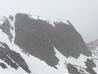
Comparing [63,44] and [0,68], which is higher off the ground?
[63,44]

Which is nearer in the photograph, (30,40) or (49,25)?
(30,40)

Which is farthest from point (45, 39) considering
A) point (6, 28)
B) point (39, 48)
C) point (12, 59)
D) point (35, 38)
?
point (12, 59)

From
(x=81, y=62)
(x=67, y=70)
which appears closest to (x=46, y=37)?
(x=81, y=62)

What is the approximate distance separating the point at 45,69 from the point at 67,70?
936cm

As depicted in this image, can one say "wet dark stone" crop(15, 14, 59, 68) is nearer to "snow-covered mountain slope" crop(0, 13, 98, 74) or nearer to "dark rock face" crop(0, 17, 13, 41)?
"snow-covered mountain slope" crop(0, 13, 98, 74)

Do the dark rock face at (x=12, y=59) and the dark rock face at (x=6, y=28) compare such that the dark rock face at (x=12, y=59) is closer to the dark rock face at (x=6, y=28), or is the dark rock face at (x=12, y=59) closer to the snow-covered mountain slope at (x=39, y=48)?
the snow-covered mountain slope at (x=39, y=48)

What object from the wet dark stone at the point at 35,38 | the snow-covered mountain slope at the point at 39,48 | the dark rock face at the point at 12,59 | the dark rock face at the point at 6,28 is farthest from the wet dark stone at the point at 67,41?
the dark rock face at the point at 12,59

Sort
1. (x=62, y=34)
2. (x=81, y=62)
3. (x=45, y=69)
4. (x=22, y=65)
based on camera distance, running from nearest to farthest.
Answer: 1. (x=22, y=65)
2. (x=45, y=69)
3. (x=81, y=62)
4. (x=62, y=34)

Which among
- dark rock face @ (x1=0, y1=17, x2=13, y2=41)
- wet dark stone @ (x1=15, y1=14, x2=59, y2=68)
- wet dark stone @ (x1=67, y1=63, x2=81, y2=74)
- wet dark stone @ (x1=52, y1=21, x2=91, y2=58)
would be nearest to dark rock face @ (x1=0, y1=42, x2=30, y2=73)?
wet dark stone @ (x1=15, y1=14, x2=59, y2=68)

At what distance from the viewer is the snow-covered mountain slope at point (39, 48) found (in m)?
72.0

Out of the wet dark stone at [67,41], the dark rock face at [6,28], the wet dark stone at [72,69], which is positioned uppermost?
the wet dark stone at [67,41]

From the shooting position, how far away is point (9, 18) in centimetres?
11188

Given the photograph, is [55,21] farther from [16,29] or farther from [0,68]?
[0,68]

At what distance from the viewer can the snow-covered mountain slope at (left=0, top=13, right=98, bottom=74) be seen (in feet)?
236
